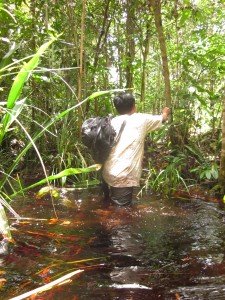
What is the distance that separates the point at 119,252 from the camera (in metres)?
2.70

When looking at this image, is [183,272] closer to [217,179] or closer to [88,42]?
[217,179]

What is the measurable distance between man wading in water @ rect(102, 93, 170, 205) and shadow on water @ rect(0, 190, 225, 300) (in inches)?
9.6

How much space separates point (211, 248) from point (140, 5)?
5.08m

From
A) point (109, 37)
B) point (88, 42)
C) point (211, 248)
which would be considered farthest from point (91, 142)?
point (109, 37)

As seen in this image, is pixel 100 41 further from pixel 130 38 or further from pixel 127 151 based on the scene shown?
pixel 127 151

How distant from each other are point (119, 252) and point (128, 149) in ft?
4.96

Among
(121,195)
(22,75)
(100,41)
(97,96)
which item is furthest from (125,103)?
(100,41)

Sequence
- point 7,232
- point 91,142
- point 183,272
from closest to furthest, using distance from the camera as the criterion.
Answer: point 7,232, point 183,272, point 91,142

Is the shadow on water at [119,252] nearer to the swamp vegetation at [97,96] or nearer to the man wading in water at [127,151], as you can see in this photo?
the man wading in water at [127,151]

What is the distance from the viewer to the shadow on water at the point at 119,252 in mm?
2051

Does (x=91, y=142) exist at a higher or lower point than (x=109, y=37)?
lower

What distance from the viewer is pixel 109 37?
686 centimetres

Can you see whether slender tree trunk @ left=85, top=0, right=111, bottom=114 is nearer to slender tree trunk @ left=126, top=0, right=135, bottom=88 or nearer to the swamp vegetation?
the swamp vegetation

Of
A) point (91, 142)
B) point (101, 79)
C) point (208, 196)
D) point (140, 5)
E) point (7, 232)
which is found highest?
point (140, 5)
